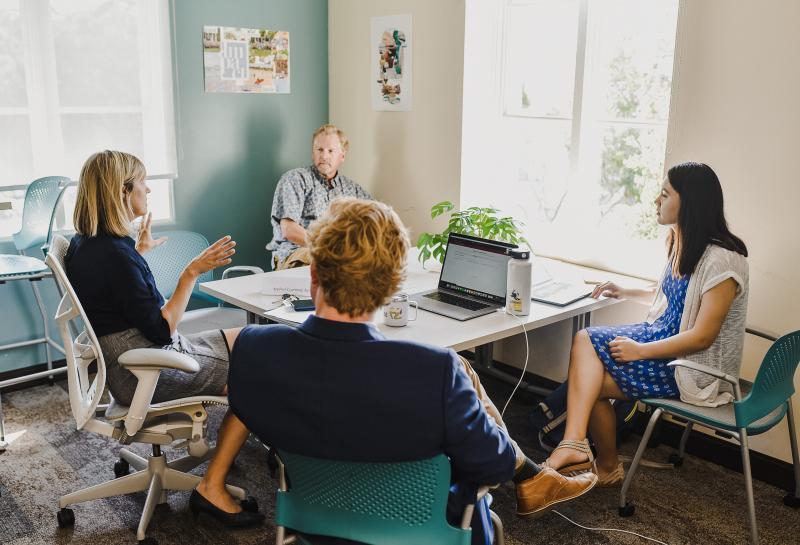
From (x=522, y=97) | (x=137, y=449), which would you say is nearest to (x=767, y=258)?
(x=522, y=97)

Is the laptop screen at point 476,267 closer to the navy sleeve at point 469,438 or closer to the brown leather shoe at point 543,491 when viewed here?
the brown leather shoe at point 543,491

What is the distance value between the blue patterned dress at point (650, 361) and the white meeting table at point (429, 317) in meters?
0.19

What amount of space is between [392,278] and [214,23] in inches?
126

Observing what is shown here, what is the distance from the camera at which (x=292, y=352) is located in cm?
159

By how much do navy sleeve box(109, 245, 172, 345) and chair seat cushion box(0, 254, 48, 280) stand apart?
1.01 m

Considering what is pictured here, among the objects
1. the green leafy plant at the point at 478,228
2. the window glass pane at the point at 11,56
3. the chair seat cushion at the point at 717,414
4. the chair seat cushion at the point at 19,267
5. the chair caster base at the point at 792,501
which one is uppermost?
the window glass pane at the point at 11,56

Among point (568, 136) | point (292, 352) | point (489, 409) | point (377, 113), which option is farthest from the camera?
point (377, 113)

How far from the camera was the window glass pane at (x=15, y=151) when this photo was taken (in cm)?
385

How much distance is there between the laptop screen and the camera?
120 inches

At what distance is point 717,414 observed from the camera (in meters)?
2.70

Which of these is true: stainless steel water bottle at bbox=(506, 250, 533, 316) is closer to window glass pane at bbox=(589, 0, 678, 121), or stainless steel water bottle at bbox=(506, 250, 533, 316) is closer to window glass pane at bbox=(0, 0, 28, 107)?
window glass pane at bbox=(589, 0, 678, 121)

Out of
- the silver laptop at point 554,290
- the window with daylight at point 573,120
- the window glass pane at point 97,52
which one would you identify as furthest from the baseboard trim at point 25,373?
the silver laptop at point 554,290

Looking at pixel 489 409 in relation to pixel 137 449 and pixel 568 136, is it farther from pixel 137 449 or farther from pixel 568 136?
pixel 568 136

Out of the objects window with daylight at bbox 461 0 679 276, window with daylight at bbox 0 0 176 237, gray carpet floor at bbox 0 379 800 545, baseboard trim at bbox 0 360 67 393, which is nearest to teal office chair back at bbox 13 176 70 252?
window with daylight at bbox 0 0 176 237
